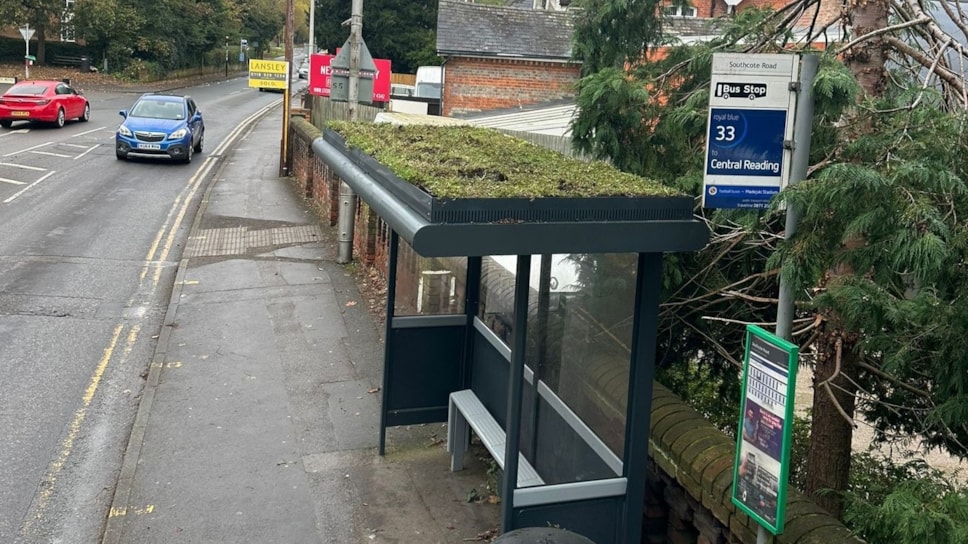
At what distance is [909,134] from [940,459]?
5.64 meters

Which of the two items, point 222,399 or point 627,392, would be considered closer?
point 627,392

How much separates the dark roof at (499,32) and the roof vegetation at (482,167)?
17325mm

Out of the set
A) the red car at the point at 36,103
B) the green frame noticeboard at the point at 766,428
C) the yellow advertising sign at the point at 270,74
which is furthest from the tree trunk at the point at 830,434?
the red car at the point at 36,103

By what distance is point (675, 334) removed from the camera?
6.89 meters

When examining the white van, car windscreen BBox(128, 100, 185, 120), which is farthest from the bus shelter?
the white van

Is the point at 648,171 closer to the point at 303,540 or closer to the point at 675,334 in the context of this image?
the point at 675,334

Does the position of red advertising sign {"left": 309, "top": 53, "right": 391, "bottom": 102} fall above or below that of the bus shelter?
above

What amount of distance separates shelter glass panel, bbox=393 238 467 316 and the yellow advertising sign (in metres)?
18.3

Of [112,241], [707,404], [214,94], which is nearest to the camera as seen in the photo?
[707,404]

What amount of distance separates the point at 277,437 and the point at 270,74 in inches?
782

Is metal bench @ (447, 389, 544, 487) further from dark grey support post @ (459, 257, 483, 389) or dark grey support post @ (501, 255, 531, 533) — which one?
dark grey support post @ (501, 255, 531, 533)

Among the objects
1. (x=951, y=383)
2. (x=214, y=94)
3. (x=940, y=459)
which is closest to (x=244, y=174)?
(x=940, y=459)

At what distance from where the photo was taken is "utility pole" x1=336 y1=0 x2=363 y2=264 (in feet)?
48.3

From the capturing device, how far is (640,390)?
17.3ft
